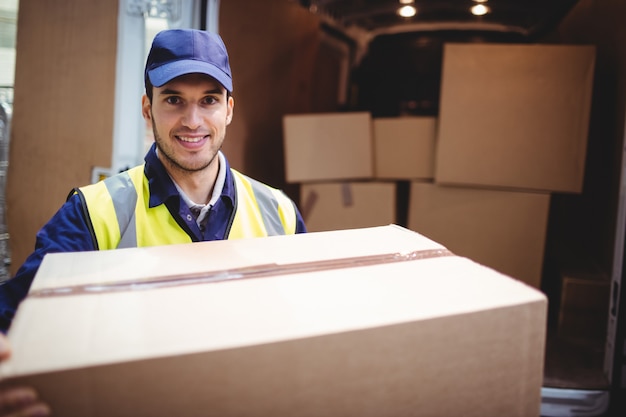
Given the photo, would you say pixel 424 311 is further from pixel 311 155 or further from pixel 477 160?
pixel 311 155

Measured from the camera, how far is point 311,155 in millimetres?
3020

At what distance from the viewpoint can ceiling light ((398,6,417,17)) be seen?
3057 millimetres

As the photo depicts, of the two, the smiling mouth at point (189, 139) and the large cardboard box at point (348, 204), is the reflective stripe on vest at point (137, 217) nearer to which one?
the smiling mouth at point (189, 139)

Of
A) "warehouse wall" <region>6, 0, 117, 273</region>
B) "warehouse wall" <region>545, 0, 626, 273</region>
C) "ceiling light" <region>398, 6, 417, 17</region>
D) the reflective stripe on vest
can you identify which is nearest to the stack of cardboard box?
"warehouse wall" <region>545, 0, 626, 273</region>

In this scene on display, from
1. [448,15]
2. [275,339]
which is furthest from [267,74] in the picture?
[275,339]

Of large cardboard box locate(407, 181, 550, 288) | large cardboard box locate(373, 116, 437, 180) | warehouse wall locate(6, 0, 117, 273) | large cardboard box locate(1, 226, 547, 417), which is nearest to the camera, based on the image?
large cardboard box locate(1, 226, 547, 417)

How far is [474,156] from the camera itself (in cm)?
268

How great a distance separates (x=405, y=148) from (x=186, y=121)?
71.0 inches

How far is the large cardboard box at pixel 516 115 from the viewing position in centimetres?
252

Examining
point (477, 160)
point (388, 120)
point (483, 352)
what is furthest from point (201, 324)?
point (388, 120)

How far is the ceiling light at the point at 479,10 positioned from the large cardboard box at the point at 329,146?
33.4 inches

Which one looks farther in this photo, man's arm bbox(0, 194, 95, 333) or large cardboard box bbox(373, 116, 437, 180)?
large cardboard box bbox(373, 116, 437, 180)

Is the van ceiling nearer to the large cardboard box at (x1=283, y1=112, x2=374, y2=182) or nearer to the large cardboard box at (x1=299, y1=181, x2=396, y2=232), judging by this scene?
the large cardboard box at (x1=283, y1=112, x2=374, y2=182)

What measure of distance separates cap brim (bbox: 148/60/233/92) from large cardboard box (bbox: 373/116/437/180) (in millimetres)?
1751
